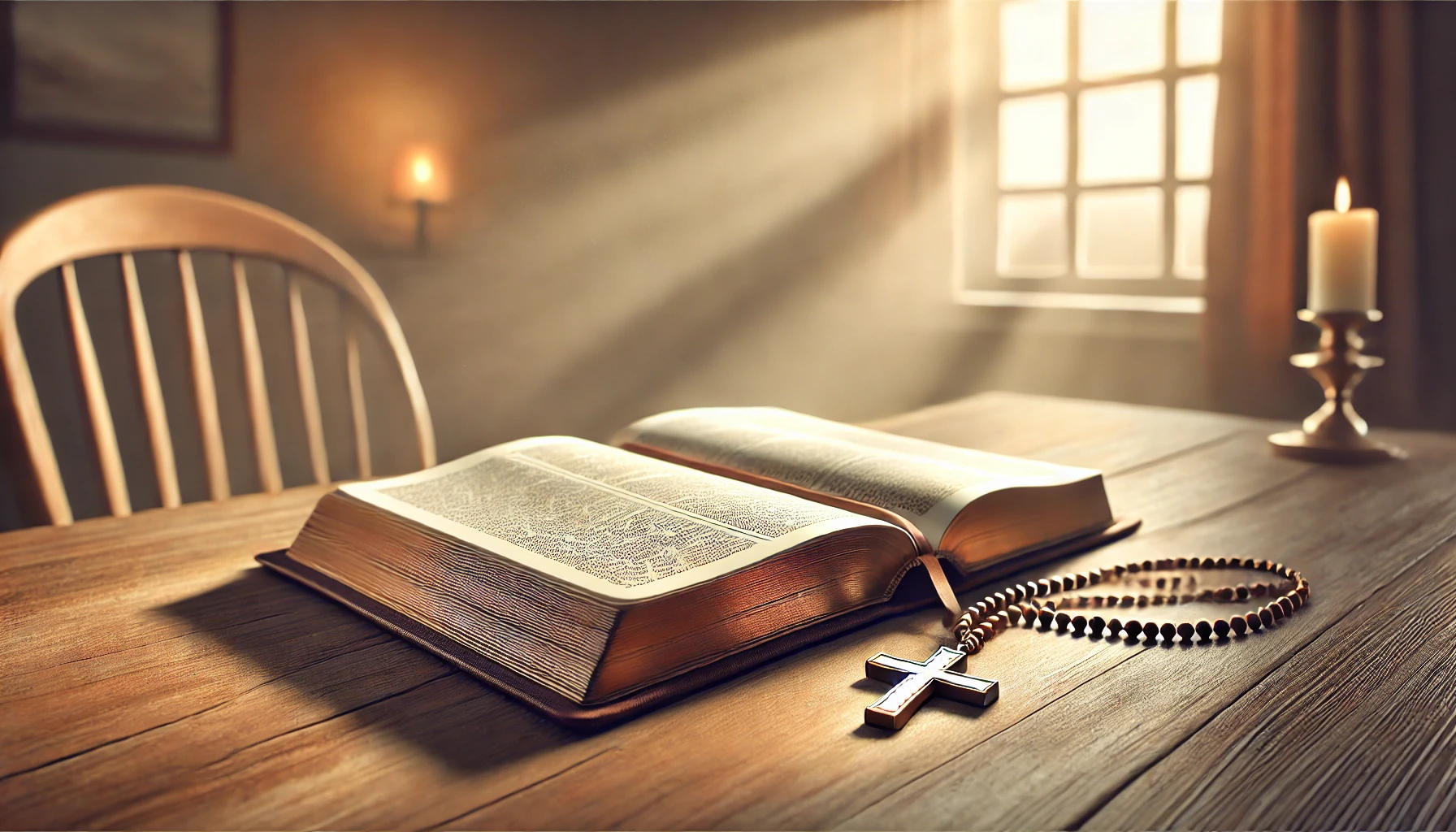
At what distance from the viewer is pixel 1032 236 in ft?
11.6

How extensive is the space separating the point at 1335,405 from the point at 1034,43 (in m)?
2.68

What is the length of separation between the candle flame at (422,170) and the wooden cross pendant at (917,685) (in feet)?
8.06

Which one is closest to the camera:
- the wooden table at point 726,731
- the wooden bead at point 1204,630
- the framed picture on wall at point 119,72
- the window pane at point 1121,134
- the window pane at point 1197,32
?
the wooden table at point 726,731

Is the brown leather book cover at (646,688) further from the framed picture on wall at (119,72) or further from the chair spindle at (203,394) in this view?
the framed picture on wall at (119,72)

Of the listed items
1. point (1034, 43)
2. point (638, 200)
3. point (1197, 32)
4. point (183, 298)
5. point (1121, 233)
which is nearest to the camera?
point (183, 298)

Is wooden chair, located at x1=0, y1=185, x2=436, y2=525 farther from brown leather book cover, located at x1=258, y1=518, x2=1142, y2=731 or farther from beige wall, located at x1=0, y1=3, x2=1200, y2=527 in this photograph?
beige wall, located at x1=0, y1=3, x2=1200, y2=527

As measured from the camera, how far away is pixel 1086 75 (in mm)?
3266

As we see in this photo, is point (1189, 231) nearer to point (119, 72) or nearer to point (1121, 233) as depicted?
point (1121, 233)

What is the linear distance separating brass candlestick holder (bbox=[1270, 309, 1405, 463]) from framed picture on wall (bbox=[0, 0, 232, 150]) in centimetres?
219

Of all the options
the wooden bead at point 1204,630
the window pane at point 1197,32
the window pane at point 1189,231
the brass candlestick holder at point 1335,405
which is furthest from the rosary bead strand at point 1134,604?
the window pane at point 1197,32

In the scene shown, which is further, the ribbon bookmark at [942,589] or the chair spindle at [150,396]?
the chair spindle at [150,396]

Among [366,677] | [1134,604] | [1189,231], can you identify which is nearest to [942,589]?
[1134,604]

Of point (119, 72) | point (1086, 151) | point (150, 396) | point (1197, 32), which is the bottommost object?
point (150, 396)

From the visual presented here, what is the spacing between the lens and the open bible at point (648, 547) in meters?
0.47
